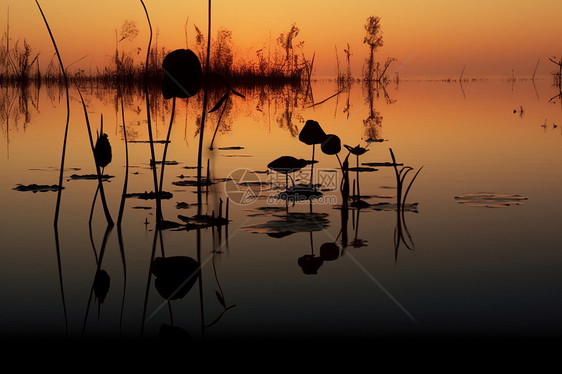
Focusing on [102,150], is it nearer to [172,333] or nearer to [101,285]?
[101,285]

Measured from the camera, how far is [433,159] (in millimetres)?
6773

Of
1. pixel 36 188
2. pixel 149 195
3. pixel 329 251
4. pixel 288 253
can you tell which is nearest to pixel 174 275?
pixel 288 253

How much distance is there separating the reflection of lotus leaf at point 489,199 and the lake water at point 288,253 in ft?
0.06

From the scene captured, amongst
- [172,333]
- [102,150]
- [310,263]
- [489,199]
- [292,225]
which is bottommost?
[172,333]

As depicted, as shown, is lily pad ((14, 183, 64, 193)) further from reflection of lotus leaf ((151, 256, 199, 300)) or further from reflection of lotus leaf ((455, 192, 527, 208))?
reflection of lotus leaf ((455, 192, 527, 208))

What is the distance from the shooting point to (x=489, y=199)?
4.72 m

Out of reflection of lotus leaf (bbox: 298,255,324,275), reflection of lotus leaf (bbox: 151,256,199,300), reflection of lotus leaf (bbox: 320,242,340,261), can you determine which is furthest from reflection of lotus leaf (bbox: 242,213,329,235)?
reflection of lotus leaf (bbox: 151,256,199,300)

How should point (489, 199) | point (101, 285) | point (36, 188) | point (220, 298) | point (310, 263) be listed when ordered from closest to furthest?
1. point (220, 298)
2. point (101, 285)
3. point (310, 263)
4. point (489, 199)
5. point (36, 188)

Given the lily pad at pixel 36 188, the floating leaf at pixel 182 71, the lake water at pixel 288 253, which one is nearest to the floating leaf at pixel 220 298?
the lake water at pixel 288 253

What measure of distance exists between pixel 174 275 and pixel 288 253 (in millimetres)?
603

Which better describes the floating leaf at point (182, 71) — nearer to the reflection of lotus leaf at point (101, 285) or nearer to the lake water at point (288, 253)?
the lake water at point (288, 253)

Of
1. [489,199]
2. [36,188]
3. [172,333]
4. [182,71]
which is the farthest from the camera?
[36,188]

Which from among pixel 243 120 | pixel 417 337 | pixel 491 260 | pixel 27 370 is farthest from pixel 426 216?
pixel 243 120

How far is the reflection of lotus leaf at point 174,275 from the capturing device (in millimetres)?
2811
